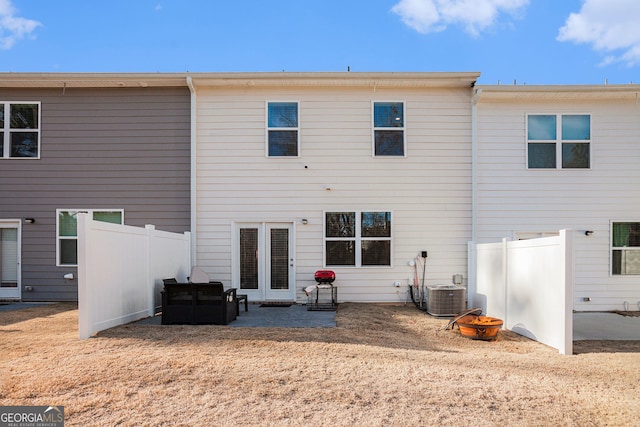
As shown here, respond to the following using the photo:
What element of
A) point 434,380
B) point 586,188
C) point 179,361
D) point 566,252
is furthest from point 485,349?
point 586,188

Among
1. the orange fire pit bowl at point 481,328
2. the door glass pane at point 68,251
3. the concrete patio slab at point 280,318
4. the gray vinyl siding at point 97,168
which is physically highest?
the gray vinyl siding at point 97,168

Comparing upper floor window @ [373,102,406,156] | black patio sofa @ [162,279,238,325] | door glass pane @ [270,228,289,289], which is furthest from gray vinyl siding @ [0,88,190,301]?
upper floor window @ [373,102,406,156]

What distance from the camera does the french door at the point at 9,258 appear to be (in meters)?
10.2

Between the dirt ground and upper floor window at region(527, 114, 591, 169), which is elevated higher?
upper floor window at region(527, 114, 591, 169)

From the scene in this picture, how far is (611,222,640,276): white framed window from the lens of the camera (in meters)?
9.93

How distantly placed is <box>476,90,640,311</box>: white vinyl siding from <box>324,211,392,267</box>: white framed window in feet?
6.78

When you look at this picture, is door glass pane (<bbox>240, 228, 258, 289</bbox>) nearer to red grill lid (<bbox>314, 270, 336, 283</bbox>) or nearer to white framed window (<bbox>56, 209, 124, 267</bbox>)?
red grill lid (<bbox>314, 270, 336, 283</bbox>)

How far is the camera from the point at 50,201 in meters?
10.1

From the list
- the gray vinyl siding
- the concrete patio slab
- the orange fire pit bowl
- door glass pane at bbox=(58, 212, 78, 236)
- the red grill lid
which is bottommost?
the concrete patio slab

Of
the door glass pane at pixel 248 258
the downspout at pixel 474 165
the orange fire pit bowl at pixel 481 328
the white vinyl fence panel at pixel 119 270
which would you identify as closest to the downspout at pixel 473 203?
the downspout at pixel 474 165

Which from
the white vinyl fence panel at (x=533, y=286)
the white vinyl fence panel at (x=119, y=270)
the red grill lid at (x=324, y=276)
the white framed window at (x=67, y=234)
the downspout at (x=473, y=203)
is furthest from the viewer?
the white framed window at (x=67, y=234)

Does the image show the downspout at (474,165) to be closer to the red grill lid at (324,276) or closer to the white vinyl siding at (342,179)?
the white vinyl siding at (342,179)

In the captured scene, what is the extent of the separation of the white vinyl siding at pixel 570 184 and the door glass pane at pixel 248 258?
16.2 ft

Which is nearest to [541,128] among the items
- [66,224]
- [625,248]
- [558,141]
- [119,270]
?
[558,141]
